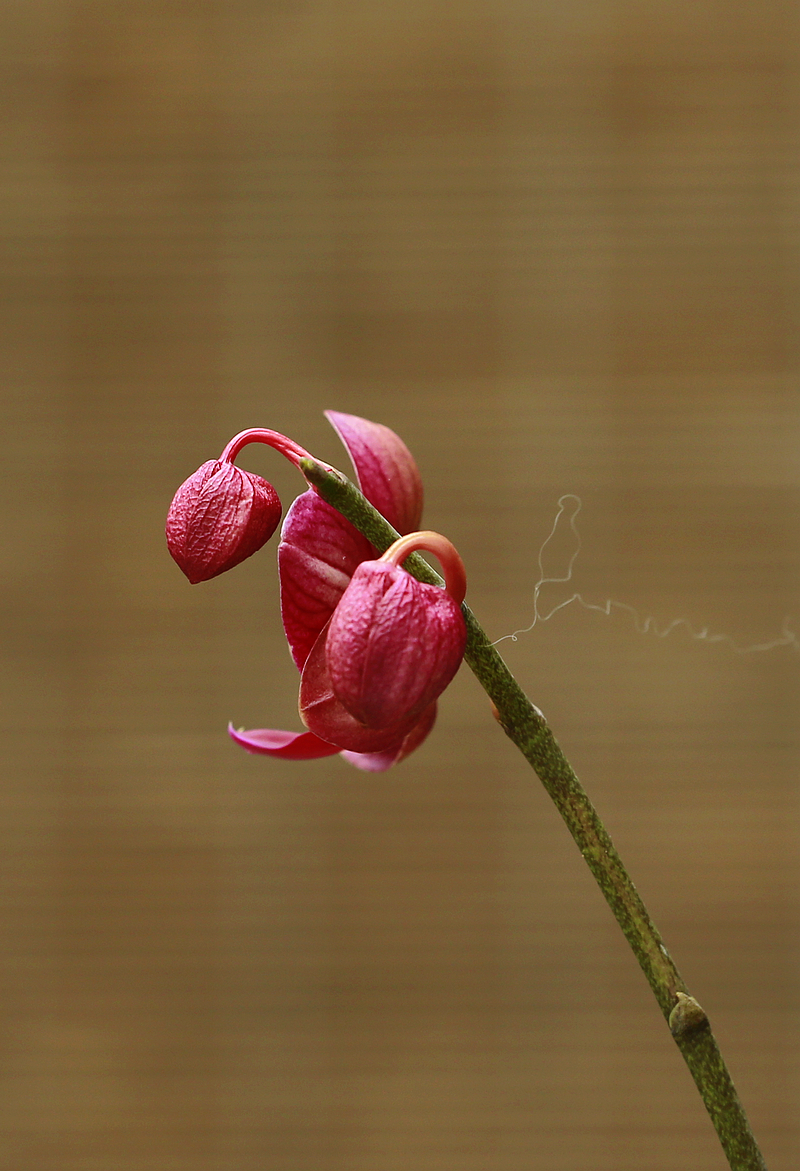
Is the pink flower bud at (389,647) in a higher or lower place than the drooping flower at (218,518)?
lower

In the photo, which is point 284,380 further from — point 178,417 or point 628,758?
point 628,758

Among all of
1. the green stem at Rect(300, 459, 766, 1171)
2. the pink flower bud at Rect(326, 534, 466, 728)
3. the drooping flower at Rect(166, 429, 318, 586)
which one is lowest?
A: the green stem at Rect(300, 459, 766, 1171)

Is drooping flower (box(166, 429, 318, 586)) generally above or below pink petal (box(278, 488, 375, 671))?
above

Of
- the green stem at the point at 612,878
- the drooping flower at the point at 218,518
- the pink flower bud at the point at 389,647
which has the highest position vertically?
the drooping flower at the point at 218,518

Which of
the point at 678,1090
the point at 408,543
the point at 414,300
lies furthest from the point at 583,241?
the point at 408,543
